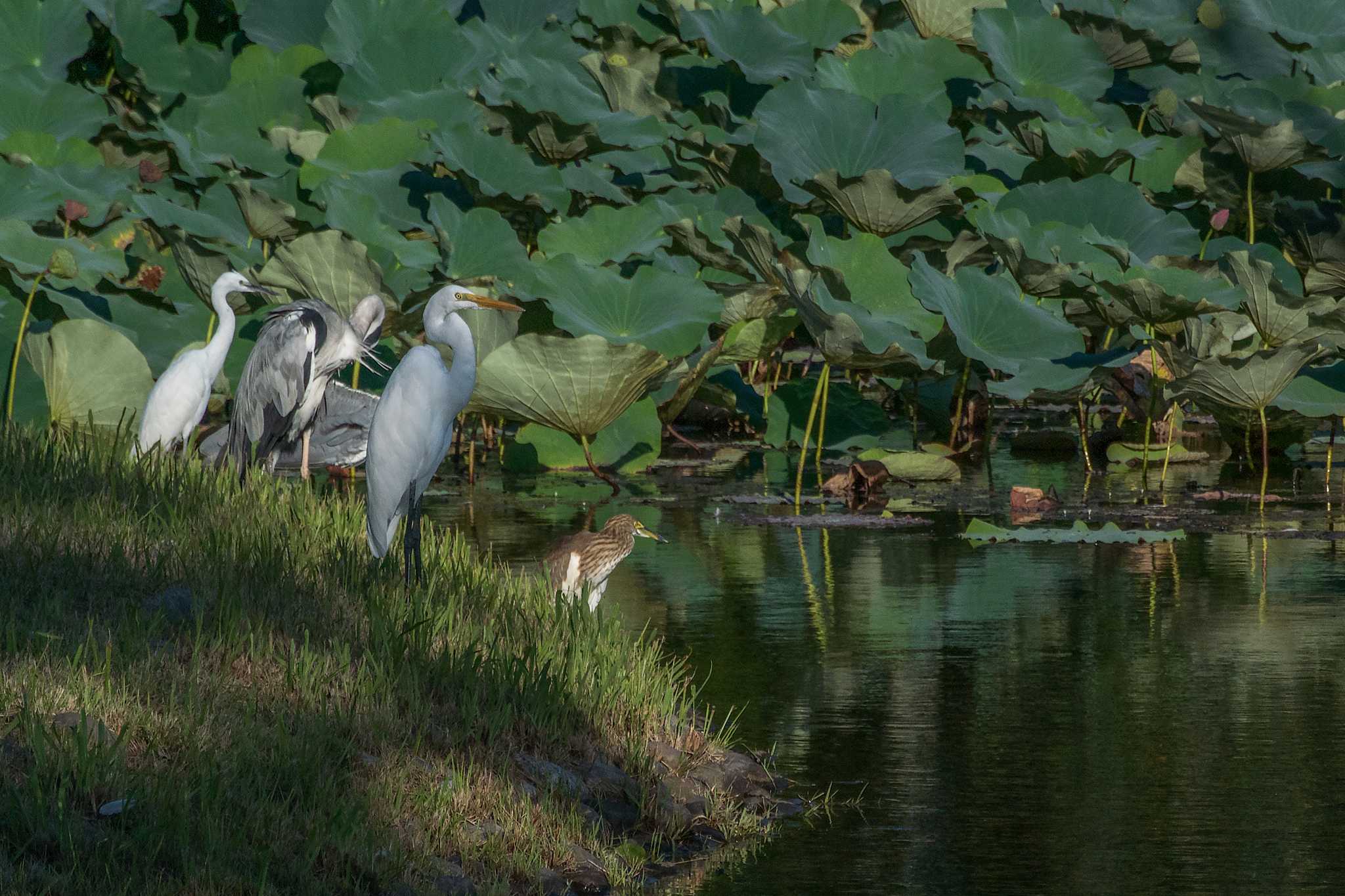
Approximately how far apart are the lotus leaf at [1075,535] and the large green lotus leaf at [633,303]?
1.92 metres

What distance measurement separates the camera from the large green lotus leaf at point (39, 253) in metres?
9.59

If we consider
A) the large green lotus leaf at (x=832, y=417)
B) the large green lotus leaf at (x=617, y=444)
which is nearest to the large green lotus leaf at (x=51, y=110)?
the large green lotus leaf at (x=617, y=444)

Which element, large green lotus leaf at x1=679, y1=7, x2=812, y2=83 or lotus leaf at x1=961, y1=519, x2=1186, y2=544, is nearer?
lotus leaf at x1=961, y1=519, x2=1186, y2=544

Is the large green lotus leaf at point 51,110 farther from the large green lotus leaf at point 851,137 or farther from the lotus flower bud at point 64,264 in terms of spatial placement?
the large green lotus leaf at point 851,137

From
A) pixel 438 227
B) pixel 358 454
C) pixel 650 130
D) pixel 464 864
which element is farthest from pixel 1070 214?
pixel 464 864

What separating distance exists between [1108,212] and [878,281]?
173cm

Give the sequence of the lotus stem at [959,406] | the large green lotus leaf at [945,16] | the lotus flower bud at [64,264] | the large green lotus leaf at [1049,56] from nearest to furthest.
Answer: the lotus flower bud at [64,264] → the lotus stem at [959,406] → the large green lotus leaf at [1049,56] → the large green lotus leaf at [945,16]

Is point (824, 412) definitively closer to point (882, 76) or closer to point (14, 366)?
point (882, 76)

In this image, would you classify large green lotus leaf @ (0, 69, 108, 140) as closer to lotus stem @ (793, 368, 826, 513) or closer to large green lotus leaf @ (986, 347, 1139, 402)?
lotus stem @ (793, 368, 826, 513)

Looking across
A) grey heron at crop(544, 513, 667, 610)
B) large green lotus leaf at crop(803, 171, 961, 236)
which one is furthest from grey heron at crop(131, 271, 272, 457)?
large green lotus leaf at crop(803, 171, 961, 236)

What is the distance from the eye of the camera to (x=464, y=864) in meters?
3.93

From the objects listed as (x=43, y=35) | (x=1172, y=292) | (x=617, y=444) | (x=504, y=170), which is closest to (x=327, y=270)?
(x=504, y=170)

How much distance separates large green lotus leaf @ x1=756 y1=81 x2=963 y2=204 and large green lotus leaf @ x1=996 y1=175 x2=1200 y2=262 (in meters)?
0.45

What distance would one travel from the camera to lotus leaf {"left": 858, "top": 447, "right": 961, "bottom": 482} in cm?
998
